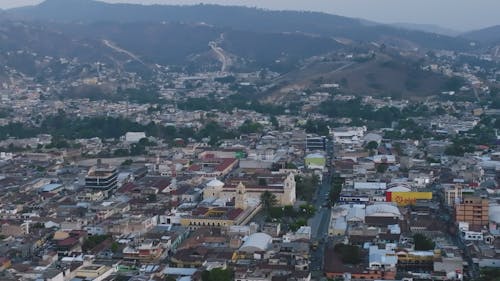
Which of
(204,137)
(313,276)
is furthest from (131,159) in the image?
(313,276)

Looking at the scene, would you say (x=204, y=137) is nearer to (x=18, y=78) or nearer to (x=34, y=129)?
(x=34, y=129)

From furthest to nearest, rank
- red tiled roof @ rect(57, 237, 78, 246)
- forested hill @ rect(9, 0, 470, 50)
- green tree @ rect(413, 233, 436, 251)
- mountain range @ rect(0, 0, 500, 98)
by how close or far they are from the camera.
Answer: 1. forested hill @ rect(9, 0, 470, 50)
2. mountain range @ rect(0, 0, 500, 98)
3. red tiled roof @ rect(57, 237, 78, 246)
4. green tree @ rect(413, 233, 436, 251)

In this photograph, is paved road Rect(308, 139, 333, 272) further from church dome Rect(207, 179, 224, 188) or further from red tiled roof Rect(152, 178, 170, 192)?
red tiled roof Rect(152, 178, 170, 192)

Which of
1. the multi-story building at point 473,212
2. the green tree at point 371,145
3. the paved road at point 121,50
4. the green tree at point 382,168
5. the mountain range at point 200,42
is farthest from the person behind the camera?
the paved road at point 121,50

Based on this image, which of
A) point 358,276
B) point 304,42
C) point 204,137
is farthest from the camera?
point 304,42

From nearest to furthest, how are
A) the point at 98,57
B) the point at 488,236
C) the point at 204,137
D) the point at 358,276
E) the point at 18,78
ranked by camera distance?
the point at 358,276 < the point at 488,236 < the point at 204,137 < the point at 18,78 < the point at 98,57

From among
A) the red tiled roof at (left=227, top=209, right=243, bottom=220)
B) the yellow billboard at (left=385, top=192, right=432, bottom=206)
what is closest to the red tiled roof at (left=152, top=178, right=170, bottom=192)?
the red tiled roof at (left=227, top=209, right=243, bottom=220)

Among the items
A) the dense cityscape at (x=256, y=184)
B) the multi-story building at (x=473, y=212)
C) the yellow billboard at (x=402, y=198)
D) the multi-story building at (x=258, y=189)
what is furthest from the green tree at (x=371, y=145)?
the multi-story building at (x=473, y=212)

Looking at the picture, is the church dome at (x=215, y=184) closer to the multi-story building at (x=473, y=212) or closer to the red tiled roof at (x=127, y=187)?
the red tiled roof at (x=127, y=187)

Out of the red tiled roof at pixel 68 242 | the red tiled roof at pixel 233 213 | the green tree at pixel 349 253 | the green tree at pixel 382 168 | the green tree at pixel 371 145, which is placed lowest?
the green tree at pixel 371 145
